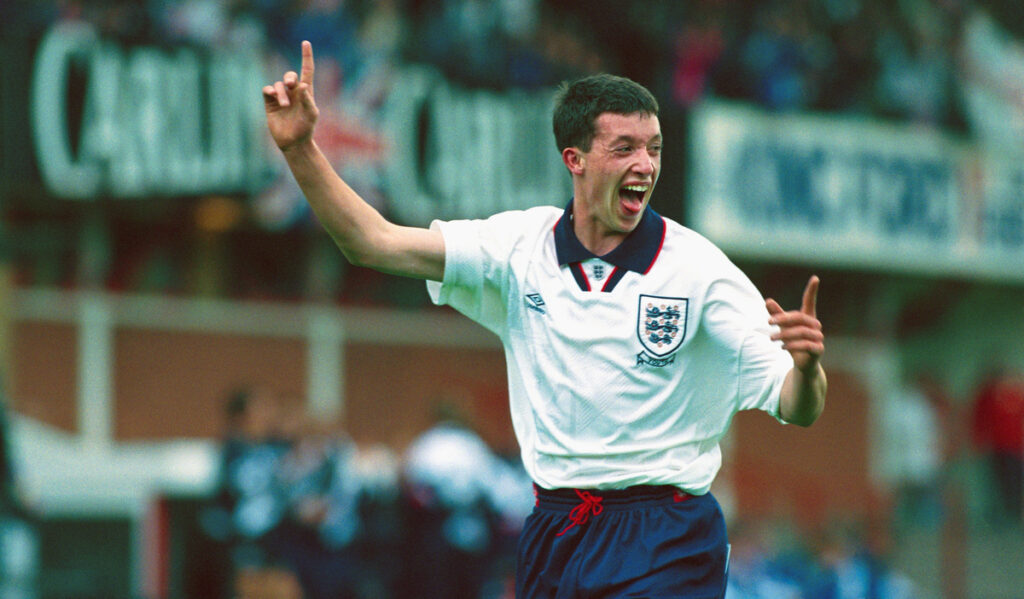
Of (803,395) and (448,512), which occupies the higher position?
(803,395)

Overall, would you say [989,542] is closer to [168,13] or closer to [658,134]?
[168,13]

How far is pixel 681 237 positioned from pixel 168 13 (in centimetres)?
996

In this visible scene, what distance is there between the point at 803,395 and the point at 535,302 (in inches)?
37.6

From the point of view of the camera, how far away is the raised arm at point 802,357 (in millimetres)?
4570

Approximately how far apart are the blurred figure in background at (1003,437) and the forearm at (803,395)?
50.9ft

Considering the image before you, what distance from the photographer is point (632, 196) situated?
16.5ft

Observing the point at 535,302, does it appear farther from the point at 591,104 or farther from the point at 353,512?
the point at 353,512

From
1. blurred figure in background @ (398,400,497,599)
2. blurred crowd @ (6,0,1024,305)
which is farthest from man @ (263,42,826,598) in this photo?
blurred crowd @ (6,0,1024,305)

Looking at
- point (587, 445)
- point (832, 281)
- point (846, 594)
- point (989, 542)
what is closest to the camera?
point (587, 445)

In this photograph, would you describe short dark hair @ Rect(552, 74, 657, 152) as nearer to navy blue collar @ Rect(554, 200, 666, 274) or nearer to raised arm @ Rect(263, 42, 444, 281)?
navy blue collar @ Rect(554, 200, 666, 274)

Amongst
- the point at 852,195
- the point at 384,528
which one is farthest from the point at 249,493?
the point at 852,195

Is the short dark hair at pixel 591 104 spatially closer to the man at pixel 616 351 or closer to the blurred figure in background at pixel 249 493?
the man at pixel 616 351

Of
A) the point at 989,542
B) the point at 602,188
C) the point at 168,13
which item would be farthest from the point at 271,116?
the point at 989,542

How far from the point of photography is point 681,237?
512 centimetres
